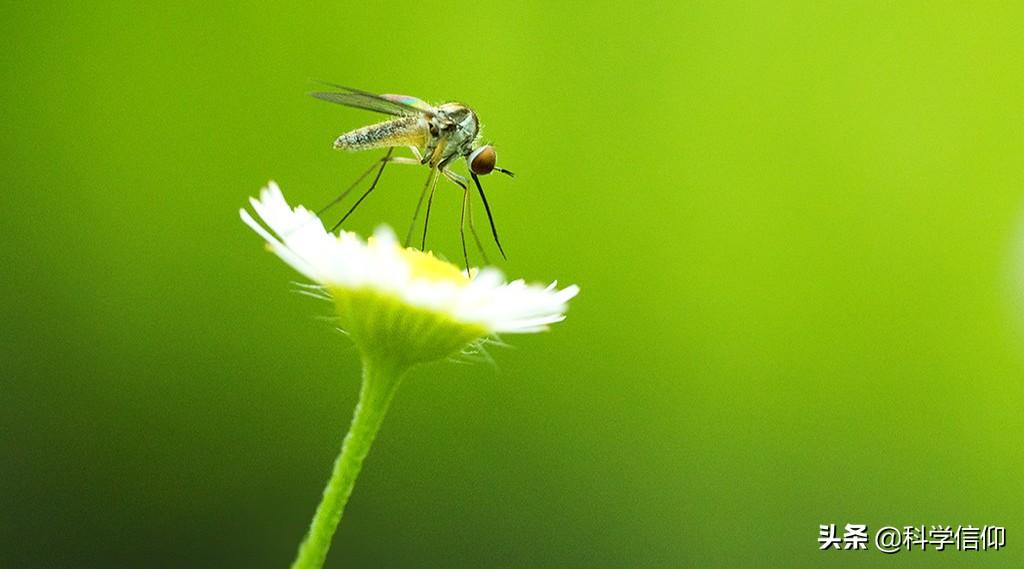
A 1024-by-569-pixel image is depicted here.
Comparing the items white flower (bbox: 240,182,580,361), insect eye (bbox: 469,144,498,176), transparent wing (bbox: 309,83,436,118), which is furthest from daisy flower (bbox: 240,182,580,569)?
insect eye (bbox: 469,144,498,176)

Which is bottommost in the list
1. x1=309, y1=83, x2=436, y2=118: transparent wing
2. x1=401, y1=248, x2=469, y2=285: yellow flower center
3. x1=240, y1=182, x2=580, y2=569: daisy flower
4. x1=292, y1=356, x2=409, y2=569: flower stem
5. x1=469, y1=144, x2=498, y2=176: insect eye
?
x1=292, y1=356, x2=409, y2=569: flower stem

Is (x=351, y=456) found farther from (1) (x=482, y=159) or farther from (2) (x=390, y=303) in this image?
(1) (x=482, y=159)

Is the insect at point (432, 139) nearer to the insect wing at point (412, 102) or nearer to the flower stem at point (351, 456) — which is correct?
the insect wing at point (412, 102)

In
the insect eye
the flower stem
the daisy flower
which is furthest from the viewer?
the insect eye

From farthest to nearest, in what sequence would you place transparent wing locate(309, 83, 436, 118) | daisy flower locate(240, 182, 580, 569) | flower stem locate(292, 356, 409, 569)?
transparent wing locate(309, 83, 436, 118) → daisy flower locate(240, 182, 580, 569) → flower stem locate(292, 356, 409, 569)

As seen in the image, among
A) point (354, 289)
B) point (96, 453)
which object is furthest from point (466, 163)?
point (96, 453)

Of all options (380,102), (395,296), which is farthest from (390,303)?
(380,102)

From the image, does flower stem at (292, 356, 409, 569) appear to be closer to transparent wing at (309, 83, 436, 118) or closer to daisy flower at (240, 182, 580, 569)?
daisy flower at (240, 182, 580, 569)
